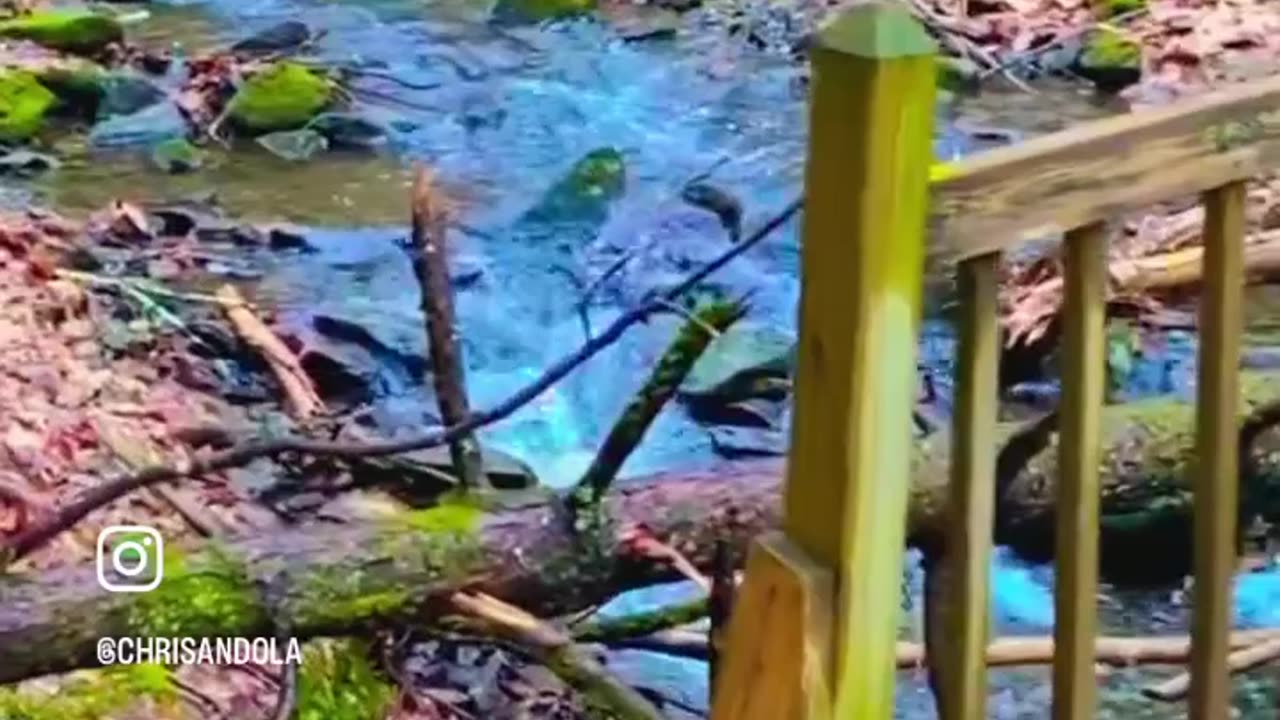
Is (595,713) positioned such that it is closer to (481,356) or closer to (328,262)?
(481,356)

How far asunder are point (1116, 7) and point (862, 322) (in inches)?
231

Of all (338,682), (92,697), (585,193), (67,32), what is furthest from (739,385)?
(67,32)

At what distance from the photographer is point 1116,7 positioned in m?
7.07

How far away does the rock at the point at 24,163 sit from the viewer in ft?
17.9

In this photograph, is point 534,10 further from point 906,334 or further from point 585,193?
point 906,334

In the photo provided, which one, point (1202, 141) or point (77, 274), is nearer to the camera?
point (1202, 141)

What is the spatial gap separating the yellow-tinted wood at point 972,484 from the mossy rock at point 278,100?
457cm

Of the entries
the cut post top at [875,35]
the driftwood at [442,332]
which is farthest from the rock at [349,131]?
the cut post top at [875,35]

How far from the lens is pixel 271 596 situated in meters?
2.68

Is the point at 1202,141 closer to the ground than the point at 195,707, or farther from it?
farther from it

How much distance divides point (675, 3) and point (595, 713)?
4952mm


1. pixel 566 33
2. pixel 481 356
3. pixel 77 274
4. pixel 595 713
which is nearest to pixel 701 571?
pixel 595 713

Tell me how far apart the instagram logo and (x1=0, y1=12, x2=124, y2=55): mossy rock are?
3.68 metres

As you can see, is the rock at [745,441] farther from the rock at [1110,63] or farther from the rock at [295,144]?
the rock at [1110,63]
